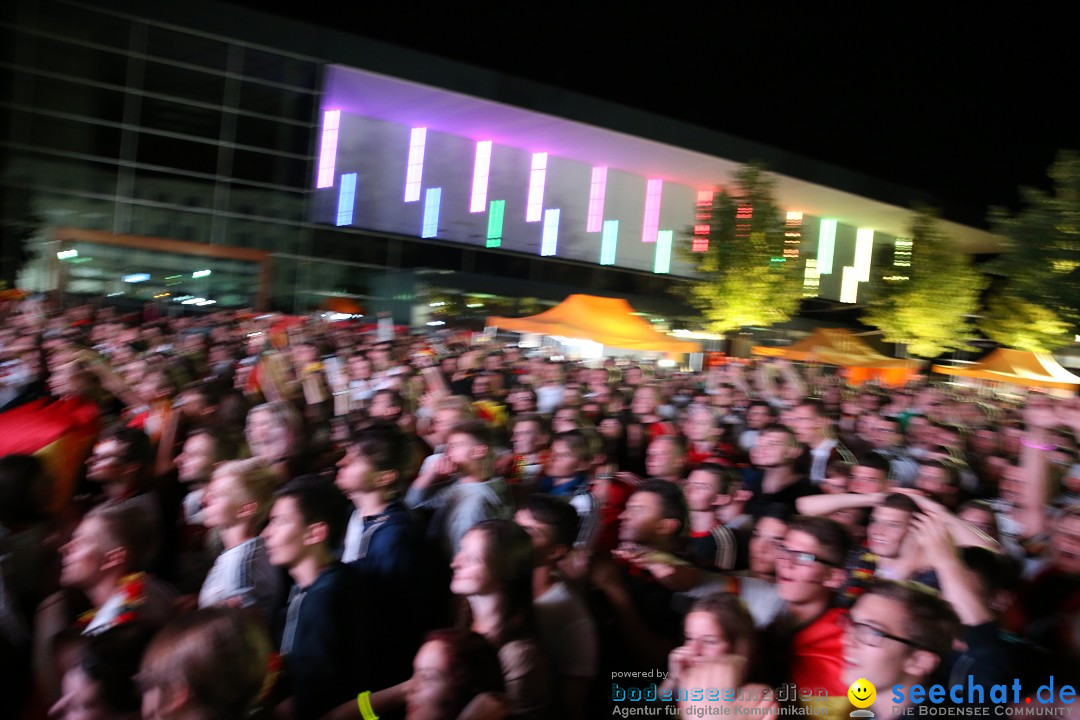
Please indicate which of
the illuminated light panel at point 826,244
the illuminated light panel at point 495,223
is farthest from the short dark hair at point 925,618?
the illuminated light panel at point 826,244

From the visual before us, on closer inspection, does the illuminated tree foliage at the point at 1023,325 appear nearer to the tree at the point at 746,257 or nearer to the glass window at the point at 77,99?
the tree at the point at 746,257

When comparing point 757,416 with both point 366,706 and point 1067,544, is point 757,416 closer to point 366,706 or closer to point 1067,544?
point 1067,544

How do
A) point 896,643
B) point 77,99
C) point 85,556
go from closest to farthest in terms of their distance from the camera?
1. point 896,643
2. point 85,556
3. point 77,99

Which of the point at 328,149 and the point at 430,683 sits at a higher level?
the point at 328,149

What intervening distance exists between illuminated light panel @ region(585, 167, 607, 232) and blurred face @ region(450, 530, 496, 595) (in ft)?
114

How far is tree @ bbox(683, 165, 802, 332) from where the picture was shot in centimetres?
3409

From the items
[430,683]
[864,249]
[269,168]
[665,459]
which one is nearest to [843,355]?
[269,168]

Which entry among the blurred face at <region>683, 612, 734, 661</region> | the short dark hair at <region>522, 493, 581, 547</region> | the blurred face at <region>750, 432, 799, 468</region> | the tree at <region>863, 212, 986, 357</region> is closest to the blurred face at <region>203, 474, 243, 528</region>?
the short dark hair at <region>522, 493, 581, 547</region>

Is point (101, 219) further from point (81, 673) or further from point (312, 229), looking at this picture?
point (81, 673)

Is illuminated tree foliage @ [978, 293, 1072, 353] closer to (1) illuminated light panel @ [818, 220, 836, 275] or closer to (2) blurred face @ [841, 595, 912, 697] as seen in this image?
(1) illuminated light panel @ [818, 220, 836, 275]

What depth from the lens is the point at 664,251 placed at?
39.5m

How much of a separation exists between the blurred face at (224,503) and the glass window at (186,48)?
25.5 m

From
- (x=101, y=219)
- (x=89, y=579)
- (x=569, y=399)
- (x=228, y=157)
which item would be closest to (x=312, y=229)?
(x=228, y=157)

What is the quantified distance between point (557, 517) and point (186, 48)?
26317 mm
